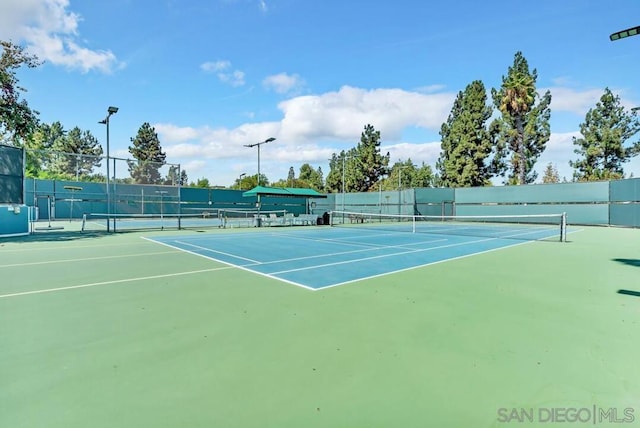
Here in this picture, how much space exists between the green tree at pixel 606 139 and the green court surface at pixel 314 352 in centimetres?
3729

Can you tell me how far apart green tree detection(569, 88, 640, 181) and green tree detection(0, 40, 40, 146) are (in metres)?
44.9

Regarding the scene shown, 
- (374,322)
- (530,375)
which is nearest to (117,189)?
(374,322)

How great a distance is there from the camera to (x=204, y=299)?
466cm

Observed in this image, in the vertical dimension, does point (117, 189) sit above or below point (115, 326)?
→ above

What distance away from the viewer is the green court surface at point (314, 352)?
2145mm

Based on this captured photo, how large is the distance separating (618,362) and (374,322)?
2.07m

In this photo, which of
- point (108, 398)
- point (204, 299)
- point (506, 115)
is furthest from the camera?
Result: point (506, 115)

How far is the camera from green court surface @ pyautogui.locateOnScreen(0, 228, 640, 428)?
2145mm

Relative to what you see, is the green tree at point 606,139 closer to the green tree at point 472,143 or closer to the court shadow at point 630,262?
the green tree at point 472,143

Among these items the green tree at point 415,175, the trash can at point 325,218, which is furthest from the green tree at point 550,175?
the trash can at point 325,218

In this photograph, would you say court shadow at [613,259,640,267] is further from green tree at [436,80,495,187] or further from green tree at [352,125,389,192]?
green tree at [352,125,389,192]

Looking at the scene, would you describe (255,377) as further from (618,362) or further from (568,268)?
(568,268)

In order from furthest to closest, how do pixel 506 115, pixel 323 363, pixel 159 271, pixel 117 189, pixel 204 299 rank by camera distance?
pixel 506 115 < pixel 117 189 < pixel 159 271 < pixel 204 299 < pixel 323 363

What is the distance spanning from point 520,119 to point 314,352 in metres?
39.6
